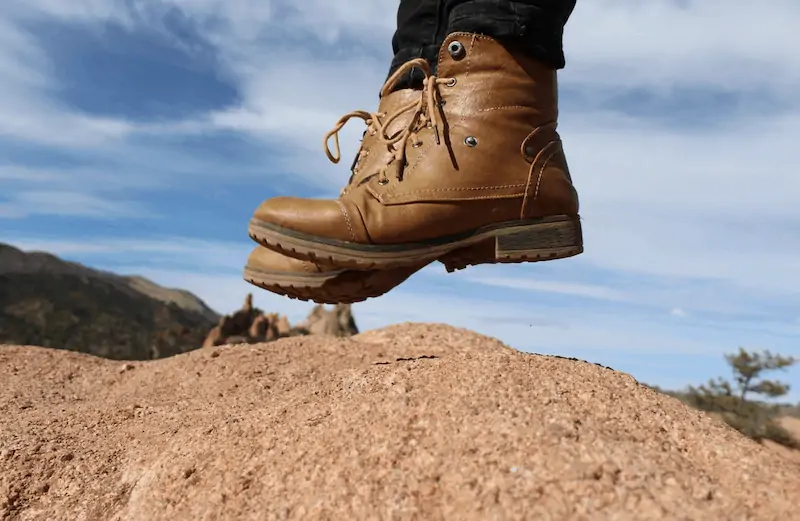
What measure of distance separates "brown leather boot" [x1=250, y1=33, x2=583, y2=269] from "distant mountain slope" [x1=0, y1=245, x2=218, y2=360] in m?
9.19

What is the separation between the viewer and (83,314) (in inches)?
562

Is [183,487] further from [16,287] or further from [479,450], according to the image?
[16,287]

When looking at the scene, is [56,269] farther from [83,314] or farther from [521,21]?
[521,21]

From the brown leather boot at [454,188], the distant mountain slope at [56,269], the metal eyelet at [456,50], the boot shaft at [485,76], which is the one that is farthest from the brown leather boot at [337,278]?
the distant mountain slope at [56,269]

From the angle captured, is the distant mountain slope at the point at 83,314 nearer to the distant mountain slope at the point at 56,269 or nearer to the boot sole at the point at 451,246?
the distant mountain slope at the point at 56,269

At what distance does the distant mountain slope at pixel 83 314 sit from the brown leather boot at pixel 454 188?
9.19 meters

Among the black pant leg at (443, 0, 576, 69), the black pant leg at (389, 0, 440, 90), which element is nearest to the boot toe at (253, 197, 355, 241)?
the black pant leg at (389, 0, 440, 90)

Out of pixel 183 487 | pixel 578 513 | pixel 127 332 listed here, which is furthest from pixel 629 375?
pixel 127 332

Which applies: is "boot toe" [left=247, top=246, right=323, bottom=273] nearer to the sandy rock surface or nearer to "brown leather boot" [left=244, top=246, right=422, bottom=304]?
"brown leather boot" [left=244, top=246, right=422, bottom=304]

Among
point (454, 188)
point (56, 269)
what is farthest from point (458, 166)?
point (56, 269)

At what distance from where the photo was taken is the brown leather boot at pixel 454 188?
2.52 m

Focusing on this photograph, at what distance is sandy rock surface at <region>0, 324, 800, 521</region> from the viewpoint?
145 cm

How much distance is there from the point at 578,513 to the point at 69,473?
5.85 ft

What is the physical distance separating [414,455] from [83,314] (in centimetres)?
1437
